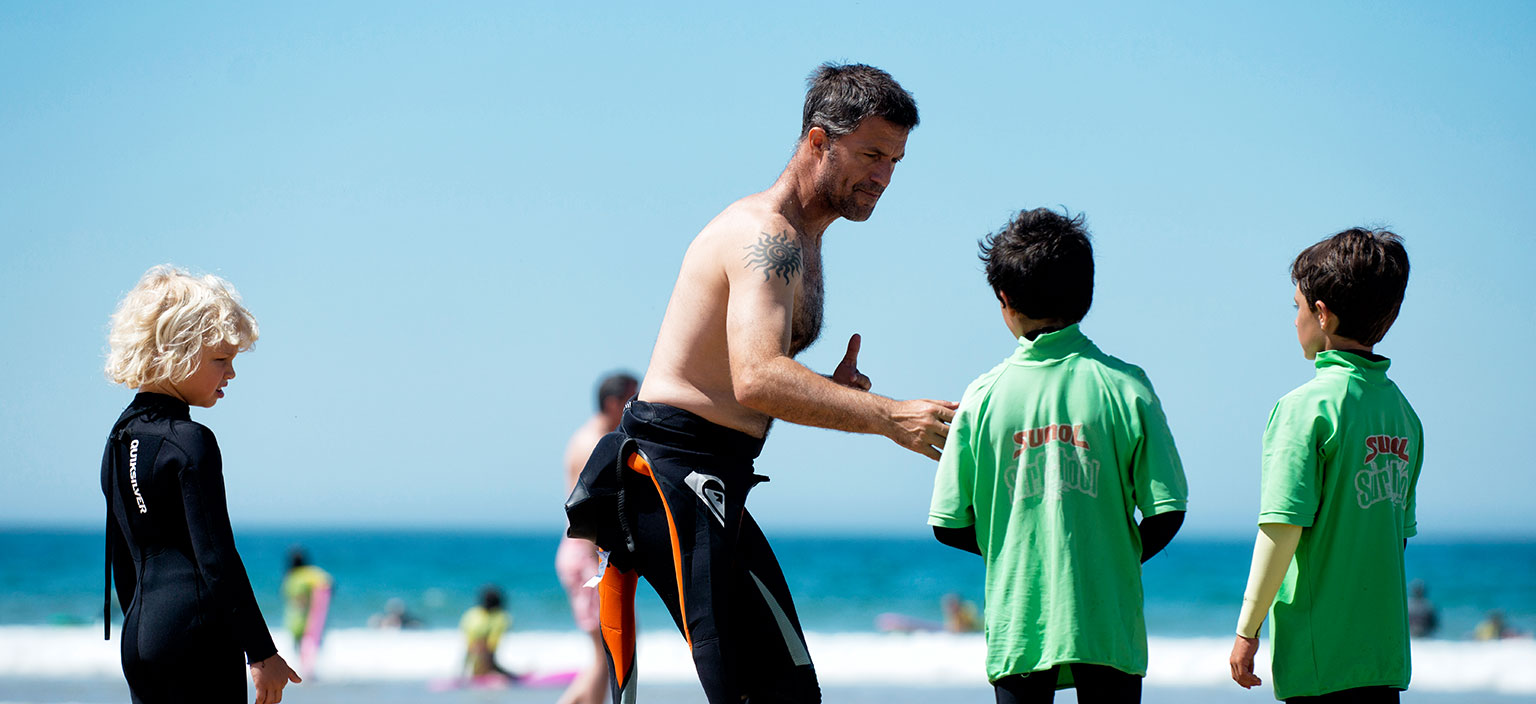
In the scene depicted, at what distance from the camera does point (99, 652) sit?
12188 mm

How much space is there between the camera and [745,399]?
2.94m

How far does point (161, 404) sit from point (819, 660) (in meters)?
9.40

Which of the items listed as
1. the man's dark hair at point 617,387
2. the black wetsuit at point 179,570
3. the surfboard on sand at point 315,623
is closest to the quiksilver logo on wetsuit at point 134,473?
the black wetsuit at point 179,570

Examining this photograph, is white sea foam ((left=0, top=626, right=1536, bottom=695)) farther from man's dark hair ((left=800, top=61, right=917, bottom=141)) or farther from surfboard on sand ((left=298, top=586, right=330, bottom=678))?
man's dark hair ((left=800, top=61, right=917, bottom=141))

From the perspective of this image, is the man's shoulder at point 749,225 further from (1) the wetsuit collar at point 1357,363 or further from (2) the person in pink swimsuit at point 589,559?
(2) the person in pink swimsuit at point 589,559

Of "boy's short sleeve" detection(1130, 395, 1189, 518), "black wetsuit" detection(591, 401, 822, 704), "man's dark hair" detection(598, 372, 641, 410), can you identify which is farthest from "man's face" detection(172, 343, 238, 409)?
"man's dark hair" detection(598, 372, 641, 410)

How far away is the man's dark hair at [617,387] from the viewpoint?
5996 millimetres

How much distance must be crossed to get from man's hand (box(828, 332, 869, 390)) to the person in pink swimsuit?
7.09 ft

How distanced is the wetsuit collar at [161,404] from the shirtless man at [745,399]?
1.03 meters

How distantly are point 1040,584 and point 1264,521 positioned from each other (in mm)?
580

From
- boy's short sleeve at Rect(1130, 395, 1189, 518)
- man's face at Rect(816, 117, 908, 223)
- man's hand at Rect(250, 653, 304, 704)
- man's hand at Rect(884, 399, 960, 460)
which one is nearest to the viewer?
boy's short sleeve at Rect(1130, 395, 1189, 518)

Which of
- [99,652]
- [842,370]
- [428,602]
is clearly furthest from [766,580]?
[428,602]

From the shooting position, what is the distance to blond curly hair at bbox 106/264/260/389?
3014 millimetres

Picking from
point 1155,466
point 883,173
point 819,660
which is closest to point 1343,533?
point 1155,466
